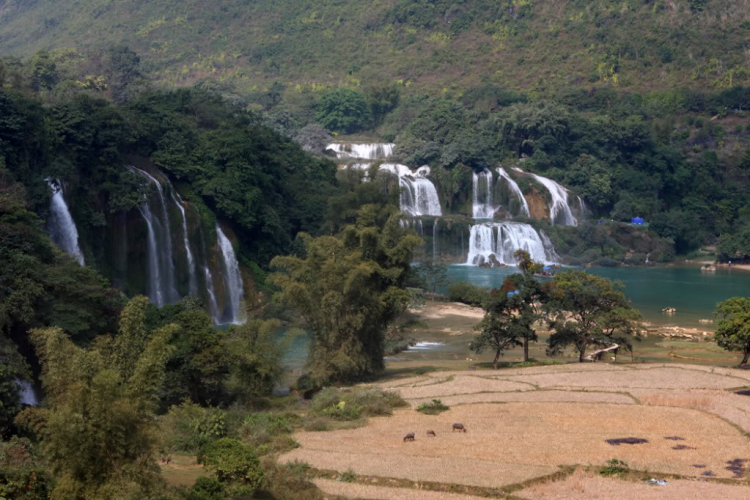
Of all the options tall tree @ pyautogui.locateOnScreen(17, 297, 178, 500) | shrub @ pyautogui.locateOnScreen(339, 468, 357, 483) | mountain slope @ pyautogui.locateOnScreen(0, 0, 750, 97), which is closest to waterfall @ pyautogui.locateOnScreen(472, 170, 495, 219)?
mountain slope @ pyautogui.locateOnScreen(0, 0, 750, 97)

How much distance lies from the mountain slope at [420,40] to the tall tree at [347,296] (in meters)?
72.6

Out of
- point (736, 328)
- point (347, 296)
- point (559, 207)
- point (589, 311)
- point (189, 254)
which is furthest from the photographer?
point (559, 207)

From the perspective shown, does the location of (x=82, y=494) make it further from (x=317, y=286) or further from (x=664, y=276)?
(x=664, y=276)

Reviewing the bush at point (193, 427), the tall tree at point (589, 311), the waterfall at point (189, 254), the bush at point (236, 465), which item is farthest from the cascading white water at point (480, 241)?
the bush at point (236, 465)

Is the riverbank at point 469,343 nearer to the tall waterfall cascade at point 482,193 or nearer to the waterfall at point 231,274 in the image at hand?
the waterfall at point 231,274

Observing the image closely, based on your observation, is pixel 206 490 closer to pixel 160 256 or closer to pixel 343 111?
pixel 160 256

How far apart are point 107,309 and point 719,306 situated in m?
20.8

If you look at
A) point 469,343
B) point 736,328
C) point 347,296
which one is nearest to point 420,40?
point 469,343

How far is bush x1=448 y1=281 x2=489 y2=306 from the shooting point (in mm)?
48750

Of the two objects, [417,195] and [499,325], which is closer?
[499,325]

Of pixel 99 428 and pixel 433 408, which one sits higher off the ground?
pixel 99 428

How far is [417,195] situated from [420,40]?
50415mm

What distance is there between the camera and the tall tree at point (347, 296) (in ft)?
94.9

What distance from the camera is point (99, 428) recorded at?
1365 cm
